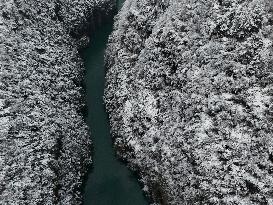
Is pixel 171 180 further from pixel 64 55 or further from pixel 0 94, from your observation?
pixel 64 55

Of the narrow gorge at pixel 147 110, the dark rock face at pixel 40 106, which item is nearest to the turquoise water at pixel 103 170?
the narrow gorge at pixel 147 110

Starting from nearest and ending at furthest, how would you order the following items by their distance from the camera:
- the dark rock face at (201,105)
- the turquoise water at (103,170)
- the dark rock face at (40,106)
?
the dark rock face at (201,105) → the dark rock face at (40,106) → the turquoise water at (103,170)

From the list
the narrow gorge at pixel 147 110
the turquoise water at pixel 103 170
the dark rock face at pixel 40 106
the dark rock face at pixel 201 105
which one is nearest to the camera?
the dark rock face at pixel 201 105

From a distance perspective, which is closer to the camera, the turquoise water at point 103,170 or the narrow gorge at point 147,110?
the narrow gorge at point 147,110

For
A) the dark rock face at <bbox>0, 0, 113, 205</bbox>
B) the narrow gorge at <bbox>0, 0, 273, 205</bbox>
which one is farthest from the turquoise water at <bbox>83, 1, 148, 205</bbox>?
the dark rock face at <bbox>0, 0, 113, 205</bbox>

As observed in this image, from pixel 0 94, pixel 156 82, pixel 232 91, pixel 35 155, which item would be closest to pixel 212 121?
pixel 232 91

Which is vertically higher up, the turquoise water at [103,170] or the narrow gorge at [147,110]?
the narrow gorge at [147,110]

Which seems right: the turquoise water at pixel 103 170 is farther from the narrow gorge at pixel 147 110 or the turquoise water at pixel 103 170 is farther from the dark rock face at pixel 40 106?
the dark rock face at pixel 40 106
